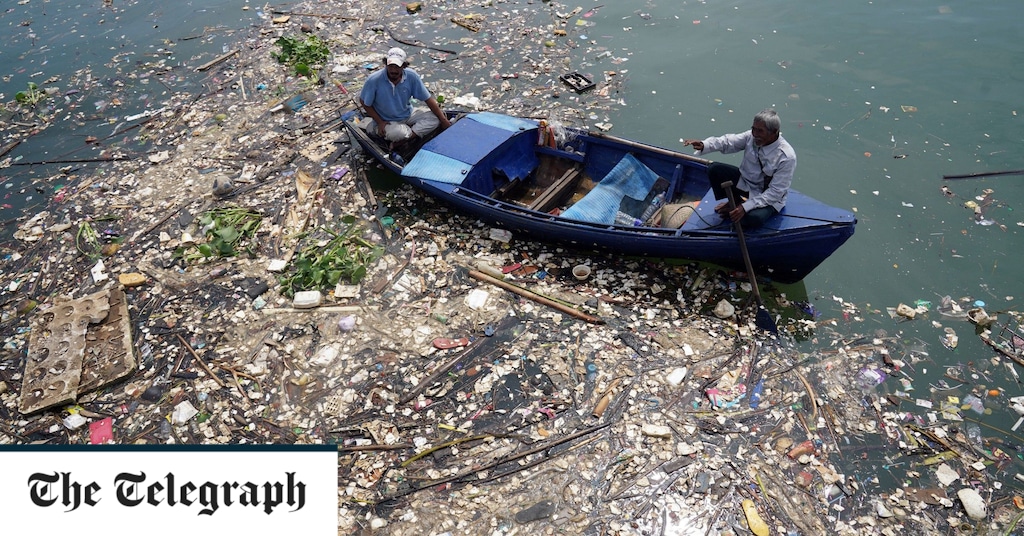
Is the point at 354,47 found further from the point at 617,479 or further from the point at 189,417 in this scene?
the point at 617,479

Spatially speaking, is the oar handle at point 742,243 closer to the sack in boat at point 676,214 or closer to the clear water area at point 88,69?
the sack in boat at point 676,214

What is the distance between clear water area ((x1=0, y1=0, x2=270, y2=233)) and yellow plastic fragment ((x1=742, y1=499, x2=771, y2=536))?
1085cm

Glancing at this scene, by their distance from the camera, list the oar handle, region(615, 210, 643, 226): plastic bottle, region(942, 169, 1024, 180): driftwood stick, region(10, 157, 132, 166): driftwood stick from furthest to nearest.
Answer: region(10, 157, 132, 166): driftwood stick, region(942, 169, 1024, 180): driftwood stick, region(615, 210, 643, 226): plastic bottle, the oar handle

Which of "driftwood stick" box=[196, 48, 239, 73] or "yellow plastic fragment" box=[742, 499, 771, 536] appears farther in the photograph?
"driftwood stick" box=[196, 48, 239, 73]

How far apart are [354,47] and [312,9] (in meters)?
2.57

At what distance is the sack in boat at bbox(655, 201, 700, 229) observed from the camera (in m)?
7.29

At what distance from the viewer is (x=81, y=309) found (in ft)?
24.6

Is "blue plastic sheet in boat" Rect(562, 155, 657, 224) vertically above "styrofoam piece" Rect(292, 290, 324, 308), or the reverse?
"blue plastic sheet in boat" Rect(562, 155, 657, 224)

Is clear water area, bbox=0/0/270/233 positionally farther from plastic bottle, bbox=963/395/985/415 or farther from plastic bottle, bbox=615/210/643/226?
plastic bottle, bbox=963/395/985/415

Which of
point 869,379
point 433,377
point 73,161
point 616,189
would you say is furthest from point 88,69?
point 869,379

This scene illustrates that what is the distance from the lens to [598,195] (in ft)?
26.4

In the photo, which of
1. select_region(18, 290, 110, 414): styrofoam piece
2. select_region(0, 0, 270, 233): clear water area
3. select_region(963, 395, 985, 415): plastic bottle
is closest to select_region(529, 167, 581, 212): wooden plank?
select_region(963, 395, 985, 415): plastic bottle

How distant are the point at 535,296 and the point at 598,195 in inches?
66.6

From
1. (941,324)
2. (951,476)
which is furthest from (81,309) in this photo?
(941,324)
